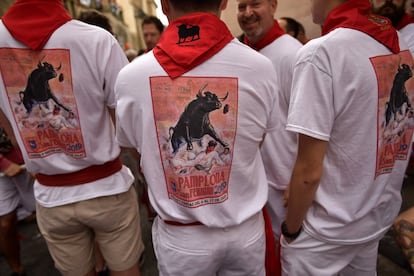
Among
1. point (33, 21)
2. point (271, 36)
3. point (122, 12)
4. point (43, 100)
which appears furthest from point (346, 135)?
point (122, 12)

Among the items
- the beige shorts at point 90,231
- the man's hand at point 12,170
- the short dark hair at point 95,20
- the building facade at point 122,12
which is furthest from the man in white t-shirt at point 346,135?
the building facade at point 122,12

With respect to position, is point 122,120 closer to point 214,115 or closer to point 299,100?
point 214,115

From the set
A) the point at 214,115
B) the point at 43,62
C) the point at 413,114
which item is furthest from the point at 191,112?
the point at 413,114

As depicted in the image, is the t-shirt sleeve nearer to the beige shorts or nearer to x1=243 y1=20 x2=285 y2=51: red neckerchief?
x1=243 y1=20 x2=285 y2=51: red neckerchief

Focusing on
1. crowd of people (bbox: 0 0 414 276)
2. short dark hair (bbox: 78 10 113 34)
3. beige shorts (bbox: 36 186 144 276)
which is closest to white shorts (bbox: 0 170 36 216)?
beige shorts (bbox: 36 186 144 276)

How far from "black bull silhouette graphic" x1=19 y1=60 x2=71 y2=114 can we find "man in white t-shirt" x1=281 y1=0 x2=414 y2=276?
119cm

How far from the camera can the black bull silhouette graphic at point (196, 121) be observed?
112 cm

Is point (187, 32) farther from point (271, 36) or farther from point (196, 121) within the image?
point (271, 36)

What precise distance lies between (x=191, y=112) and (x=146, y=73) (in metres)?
0.23

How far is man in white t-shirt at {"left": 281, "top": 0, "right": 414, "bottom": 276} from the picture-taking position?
1120mm

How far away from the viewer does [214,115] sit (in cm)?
114

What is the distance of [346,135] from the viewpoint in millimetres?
1192

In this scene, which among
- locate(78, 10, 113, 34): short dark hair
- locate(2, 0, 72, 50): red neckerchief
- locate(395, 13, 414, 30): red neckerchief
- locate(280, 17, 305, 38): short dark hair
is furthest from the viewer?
locate(280, 17, 305, 38): short dark hair

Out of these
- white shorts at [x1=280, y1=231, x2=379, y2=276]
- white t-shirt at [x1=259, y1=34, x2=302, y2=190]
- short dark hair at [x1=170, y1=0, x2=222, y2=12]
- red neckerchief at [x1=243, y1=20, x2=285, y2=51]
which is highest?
short dark hair at [x1=170, y1=0, x2=222, y2=12]
